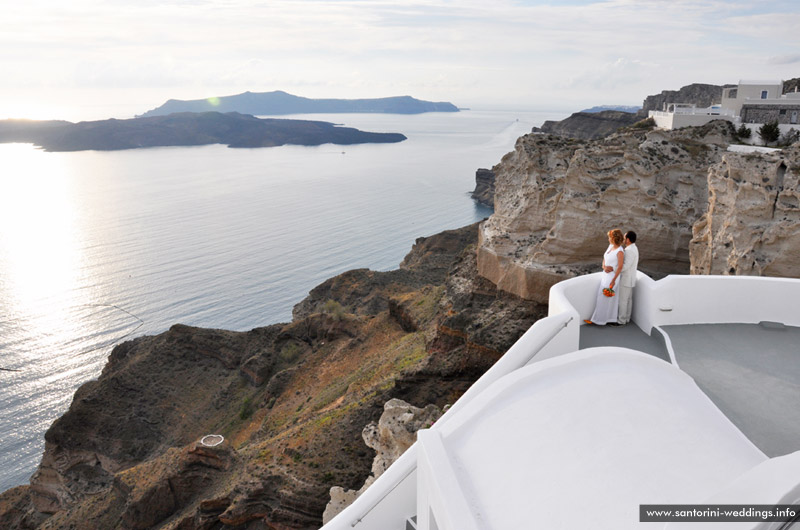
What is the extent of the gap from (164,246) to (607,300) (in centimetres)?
6288

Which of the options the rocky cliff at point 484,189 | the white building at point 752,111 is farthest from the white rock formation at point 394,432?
the rocky cliff at point 484,189

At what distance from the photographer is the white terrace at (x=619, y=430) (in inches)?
162

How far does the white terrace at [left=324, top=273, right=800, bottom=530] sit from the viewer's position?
4125mm

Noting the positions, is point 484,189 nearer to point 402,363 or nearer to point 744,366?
point 402,363

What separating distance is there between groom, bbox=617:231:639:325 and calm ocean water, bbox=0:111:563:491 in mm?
35477

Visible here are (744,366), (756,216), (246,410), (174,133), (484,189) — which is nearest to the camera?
(744,366)

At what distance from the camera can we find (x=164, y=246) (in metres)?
63.4

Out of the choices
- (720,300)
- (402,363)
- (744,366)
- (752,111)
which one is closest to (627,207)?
(720,300)

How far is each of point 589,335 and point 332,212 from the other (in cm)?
7457

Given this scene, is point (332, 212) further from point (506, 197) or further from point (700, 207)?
point (700, 207)

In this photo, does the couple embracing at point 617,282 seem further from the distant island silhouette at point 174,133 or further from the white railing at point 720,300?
the distant island silhouette at point 174,133

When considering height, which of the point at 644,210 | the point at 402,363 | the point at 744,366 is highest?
the point at 644,210

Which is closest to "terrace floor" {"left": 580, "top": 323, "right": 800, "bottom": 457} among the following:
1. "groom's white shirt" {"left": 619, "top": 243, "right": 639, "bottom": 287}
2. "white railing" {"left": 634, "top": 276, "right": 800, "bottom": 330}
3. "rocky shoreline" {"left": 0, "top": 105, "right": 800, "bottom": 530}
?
"white railing" {"left": 634, "top": 276, "right": 800, "bottom": 330}

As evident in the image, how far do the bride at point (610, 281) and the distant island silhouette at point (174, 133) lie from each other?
17497 cm
